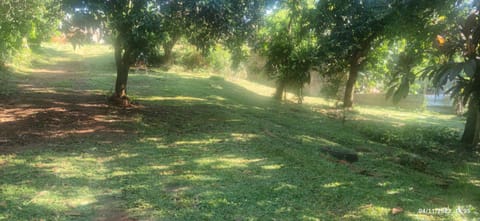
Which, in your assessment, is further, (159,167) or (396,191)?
(159,167)

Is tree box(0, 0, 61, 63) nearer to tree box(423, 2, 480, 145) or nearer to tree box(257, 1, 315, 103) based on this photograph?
tree box(257, 1, 315, 103)

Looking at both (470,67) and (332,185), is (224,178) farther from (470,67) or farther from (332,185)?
(470,67)

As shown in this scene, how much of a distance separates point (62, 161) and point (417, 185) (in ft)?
23.1

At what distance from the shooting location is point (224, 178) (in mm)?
7566

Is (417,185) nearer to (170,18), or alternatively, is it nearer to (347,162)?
(347,162)

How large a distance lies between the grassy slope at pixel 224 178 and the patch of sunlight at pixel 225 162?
22mm

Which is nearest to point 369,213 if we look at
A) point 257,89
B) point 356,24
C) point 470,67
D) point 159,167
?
point 159,167

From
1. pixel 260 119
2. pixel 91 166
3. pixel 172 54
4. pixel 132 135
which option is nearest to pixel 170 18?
pixel 132 135

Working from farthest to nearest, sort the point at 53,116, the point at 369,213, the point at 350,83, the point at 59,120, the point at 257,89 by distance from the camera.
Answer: the point at 257,89
the point at 350,83
the point at 53,116
the point at 59,120
the point at 369,213

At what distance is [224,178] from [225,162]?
1086 mm

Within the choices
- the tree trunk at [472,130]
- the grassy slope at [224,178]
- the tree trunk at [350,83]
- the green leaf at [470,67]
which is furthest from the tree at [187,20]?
the tree trunk at [350,83]

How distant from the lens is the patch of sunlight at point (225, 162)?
27.5 feet

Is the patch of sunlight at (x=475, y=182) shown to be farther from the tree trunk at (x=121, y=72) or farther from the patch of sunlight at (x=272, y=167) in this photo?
the tree trunk at (x=121, y=72)

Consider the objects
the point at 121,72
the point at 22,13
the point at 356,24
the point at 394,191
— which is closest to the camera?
the point at 394,191
